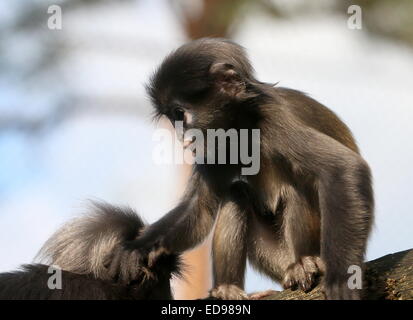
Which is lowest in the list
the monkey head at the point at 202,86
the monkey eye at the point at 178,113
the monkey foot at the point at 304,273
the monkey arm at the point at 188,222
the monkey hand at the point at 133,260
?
the monkey foot at the point at 304,273

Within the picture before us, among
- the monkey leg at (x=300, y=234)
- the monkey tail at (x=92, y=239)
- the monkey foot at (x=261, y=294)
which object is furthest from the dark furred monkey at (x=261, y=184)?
the monkey tail at (x=92, y=239)

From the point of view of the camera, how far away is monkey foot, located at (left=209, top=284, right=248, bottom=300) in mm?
8844

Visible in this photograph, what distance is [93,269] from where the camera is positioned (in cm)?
910

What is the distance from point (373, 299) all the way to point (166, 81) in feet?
10.6

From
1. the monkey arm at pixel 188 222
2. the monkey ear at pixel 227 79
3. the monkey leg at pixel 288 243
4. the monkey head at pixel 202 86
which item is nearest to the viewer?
the monkey leg at pixel 288 243

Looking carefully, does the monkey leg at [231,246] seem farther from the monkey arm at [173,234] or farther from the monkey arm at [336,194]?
the monkey arm at [336,194]

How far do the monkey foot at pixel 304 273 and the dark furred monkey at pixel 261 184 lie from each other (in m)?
0.01

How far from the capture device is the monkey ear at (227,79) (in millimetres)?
9391

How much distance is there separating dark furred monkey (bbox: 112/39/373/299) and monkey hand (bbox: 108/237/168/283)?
18mm

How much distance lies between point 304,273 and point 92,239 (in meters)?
2.42

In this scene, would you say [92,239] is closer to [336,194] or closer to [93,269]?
[93,269]

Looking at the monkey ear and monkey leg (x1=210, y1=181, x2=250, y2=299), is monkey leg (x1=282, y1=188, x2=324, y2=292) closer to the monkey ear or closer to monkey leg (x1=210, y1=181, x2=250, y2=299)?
monkey leg (x1=210, y1=181, x2=250, y2=299)

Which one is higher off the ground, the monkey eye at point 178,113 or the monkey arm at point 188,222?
the monkey eye at point 178,113

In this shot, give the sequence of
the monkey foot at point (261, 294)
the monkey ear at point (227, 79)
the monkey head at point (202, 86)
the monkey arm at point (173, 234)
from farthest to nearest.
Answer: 1. the monkey ear at point (227, 79)
2. the monkey head at point (202, 86)
3. the monkey arm at point (173, 234)
4. the monkey foot at point (261, 294)
